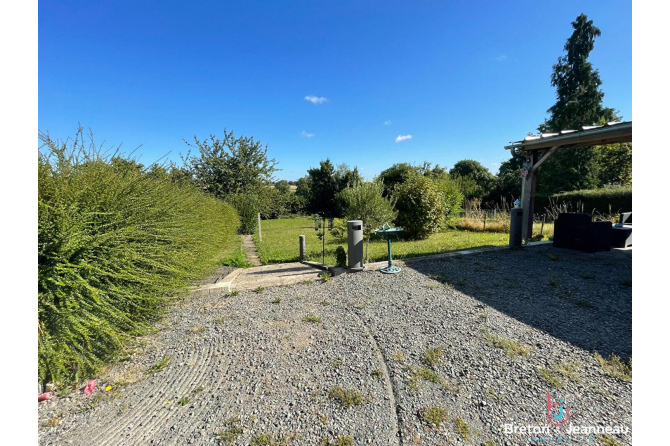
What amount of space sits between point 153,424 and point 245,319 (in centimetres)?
155

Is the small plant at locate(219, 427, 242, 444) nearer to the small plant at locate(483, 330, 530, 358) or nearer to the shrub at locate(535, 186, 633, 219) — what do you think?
the small plant at locate(483, 330, 530, 358)

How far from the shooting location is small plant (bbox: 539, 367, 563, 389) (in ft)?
Result: 6.66

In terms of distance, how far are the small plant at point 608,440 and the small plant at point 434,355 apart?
40.0 inches

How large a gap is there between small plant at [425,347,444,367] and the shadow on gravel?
1.29 meters

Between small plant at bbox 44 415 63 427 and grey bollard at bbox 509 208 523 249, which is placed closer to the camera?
small plant at bbox 44 415 63 427

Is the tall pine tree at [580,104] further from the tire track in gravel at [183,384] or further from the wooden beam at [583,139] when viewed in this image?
the tire track in gravel at [183,384]

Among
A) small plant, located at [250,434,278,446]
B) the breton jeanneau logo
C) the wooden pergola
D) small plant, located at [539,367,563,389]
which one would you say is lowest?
small plant, located at [250,434,278,446]

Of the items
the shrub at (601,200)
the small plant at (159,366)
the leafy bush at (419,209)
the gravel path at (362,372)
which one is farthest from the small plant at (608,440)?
the shrub at (601,200)

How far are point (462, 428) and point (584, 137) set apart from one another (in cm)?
689

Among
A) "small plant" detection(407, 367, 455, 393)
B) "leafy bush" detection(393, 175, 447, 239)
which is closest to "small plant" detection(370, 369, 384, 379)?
"small plant" detection(407, 367, 455, 393)

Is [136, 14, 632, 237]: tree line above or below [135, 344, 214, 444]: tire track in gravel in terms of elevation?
above

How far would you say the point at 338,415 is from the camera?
1.81 meters

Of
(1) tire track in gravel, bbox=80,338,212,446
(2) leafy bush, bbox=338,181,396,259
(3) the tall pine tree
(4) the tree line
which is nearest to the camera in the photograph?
(1) tire track in gravel, bbox=80,338,212,446
